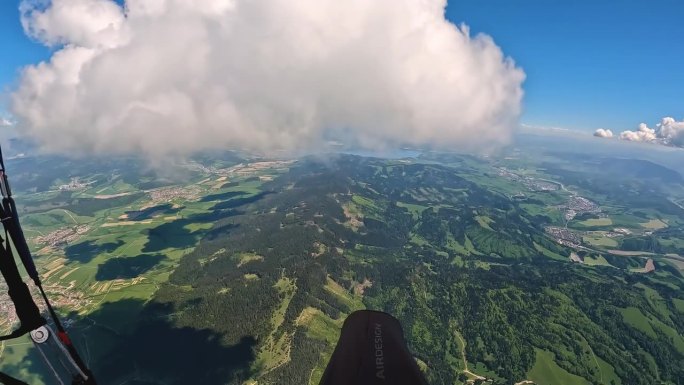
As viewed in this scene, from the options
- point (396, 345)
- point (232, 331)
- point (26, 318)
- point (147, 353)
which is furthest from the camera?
point (232, 331)

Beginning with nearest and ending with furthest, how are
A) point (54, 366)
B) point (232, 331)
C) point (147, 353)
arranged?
point (54, 366)
point (147, 353)
point (232, 331)

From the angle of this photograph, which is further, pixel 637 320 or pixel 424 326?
pixel 637 320

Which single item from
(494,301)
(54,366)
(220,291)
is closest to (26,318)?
(54,366)

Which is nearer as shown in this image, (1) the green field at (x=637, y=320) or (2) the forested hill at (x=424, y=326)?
(2) the forested hill at (x=424, y=326)

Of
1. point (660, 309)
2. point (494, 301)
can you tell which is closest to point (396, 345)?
point (494, 301)

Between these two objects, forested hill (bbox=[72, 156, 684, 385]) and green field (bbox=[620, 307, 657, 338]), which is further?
green field (bbox=[620, 307, 657, 338])

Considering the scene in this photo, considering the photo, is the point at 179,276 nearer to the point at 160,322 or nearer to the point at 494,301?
the point at 160,322

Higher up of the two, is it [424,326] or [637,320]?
[637,320]

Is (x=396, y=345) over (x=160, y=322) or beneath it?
over

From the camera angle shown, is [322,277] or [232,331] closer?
[232,331]

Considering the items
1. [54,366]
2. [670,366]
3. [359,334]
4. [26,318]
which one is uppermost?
[26,318]
